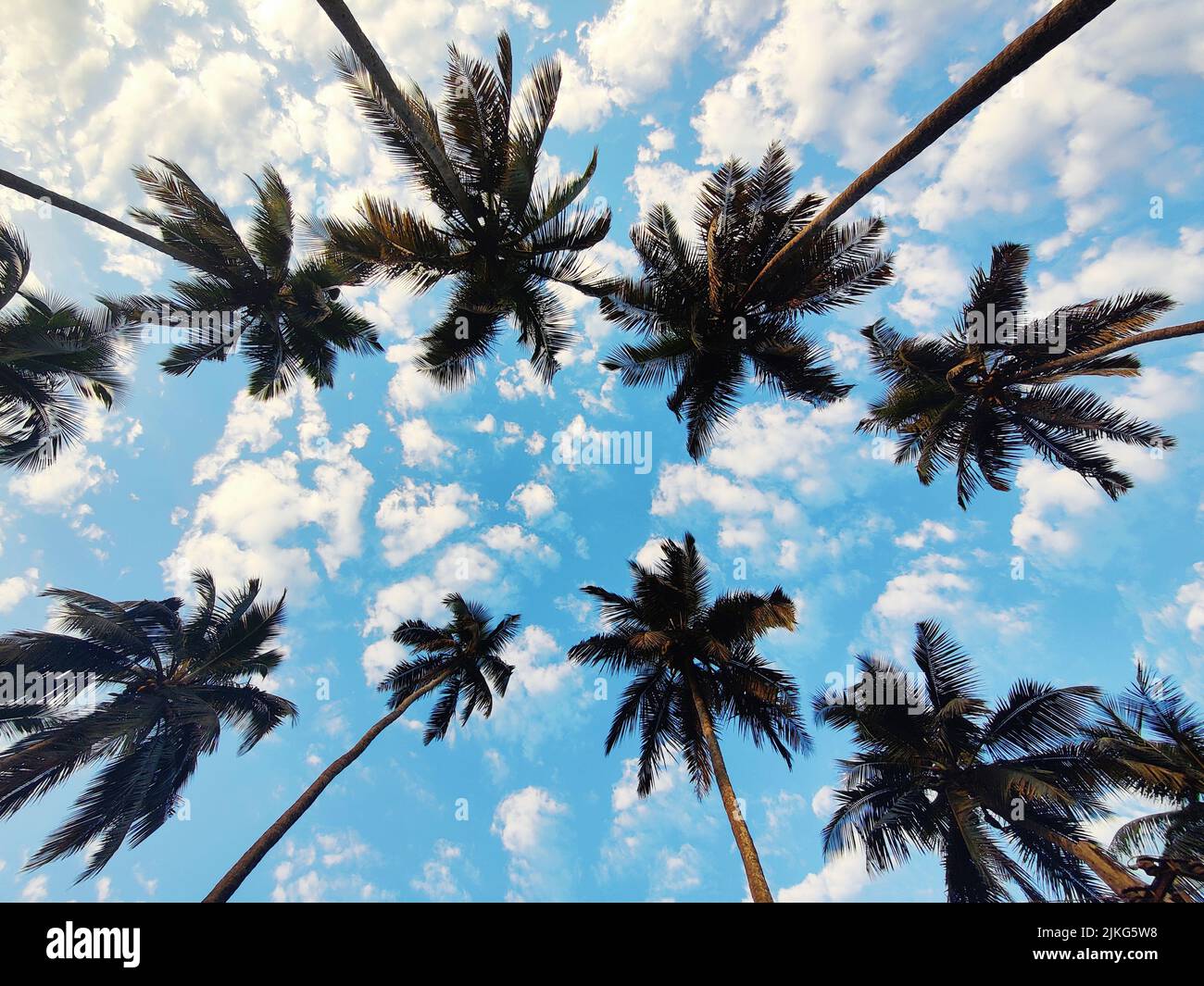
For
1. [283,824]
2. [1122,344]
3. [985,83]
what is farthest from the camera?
[283,824]

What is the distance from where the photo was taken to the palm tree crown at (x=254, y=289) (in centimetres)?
1191

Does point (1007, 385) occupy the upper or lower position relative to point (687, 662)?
upper

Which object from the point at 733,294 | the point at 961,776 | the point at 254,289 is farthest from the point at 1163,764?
the point at 254,289

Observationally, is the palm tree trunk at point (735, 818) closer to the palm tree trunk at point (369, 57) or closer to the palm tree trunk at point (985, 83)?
the palm tree trunk at point (985, 83)

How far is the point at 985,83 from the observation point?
187 inches

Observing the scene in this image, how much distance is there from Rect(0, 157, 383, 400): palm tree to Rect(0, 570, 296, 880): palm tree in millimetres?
8501

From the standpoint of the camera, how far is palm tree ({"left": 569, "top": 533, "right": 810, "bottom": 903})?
1416 centimetres

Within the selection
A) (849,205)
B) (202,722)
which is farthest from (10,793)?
(849,205)

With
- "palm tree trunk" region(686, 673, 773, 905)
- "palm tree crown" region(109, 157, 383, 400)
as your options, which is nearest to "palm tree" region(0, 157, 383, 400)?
"palm tree crown" region(109, 157, 383, 400)

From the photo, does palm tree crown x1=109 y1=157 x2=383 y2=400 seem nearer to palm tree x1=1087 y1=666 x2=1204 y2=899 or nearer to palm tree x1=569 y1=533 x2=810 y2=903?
palm tree x1=569 y1=533 x2=810 y2=903

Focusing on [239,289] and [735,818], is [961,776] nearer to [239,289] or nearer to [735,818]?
[735,818]

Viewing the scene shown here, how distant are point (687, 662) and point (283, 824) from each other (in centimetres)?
1129
